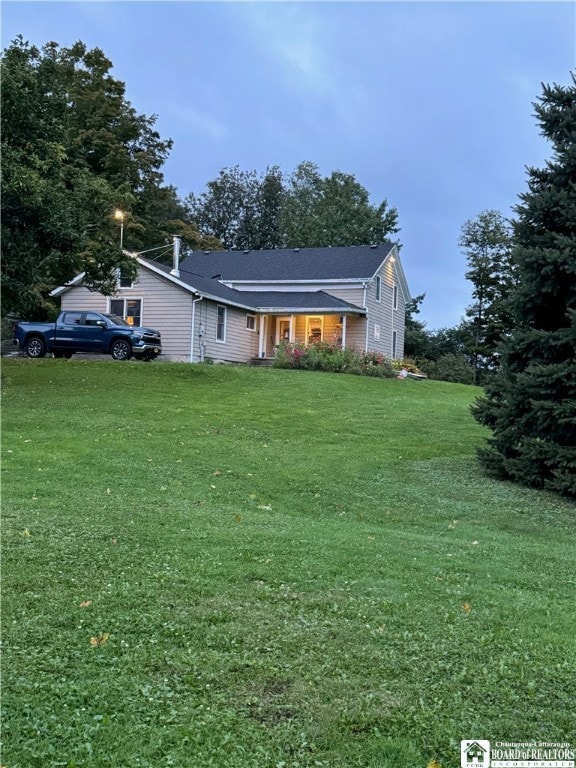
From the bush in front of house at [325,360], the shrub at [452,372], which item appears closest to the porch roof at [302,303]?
the bush in front of house at [325,360]

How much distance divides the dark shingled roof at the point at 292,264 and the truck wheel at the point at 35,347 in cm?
913

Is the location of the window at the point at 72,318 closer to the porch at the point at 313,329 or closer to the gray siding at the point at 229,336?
the gray siding at the point at 229,336

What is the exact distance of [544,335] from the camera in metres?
Result: 9.45

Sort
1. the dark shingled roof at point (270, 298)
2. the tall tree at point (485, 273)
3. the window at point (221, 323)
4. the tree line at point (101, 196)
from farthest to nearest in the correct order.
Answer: the tall tree at point (485, 273), the dark shingled roof at point (270, 298), the window at point (221, 323), the tree line at point (101, 196)

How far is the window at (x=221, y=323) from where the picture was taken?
24.6 metres

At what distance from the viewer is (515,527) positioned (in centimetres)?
744

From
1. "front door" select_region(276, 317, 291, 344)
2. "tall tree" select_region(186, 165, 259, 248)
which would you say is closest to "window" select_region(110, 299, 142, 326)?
"front door" select_region(276, 317, 291, 344)

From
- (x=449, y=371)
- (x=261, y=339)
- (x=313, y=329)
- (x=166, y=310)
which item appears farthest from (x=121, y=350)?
(x=449, y=371)

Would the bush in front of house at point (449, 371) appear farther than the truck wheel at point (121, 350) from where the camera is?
Yes

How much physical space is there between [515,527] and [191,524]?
12.8ft

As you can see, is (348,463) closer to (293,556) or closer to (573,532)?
(573,532)

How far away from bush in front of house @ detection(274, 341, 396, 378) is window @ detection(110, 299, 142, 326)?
552 centimetres

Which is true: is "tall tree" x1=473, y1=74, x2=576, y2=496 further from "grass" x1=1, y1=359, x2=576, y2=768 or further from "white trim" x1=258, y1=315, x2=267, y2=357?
"white trim" x1=258, y1=315, x2=267, y2=357

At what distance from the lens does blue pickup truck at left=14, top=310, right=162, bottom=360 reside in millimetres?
20828
